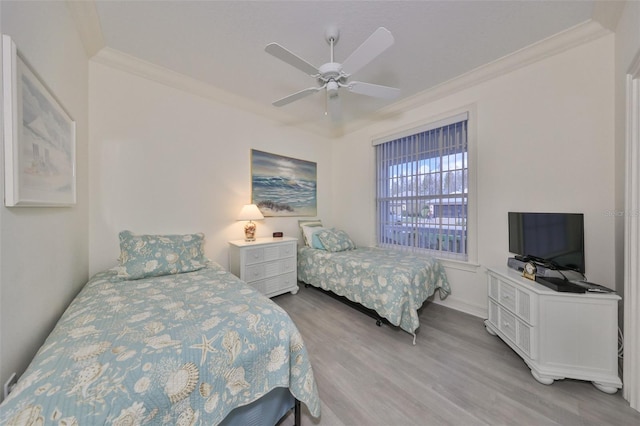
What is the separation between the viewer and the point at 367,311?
2424 millimetres

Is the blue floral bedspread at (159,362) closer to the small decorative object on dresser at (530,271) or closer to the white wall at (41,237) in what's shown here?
the white wall at (41,237)

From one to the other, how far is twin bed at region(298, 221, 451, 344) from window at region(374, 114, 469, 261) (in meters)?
0.41

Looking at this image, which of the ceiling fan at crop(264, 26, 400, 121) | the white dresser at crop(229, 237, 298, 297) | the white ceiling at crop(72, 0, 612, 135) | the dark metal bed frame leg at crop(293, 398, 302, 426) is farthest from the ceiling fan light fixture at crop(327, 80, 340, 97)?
the dark metal bed frame leg at crop(293, 398, 302, 426)

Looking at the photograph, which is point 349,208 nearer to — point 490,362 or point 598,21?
point 490,362

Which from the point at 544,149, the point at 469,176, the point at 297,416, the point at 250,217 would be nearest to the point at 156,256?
the point at 250,217

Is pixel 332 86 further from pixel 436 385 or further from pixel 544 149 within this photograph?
pixel 436 385

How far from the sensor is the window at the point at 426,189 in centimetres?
264

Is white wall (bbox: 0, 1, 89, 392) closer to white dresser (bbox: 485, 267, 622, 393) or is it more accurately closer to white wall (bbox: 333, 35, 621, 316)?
white dresser (bbox: 485, 267, 622, 393)

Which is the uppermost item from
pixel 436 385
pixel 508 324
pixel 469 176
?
pixel 469 176

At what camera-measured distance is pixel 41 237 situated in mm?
1137

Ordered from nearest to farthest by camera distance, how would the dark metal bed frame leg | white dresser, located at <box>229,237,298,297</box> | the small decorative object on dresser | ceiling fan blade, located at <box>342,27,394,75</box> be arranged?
1. the dark metal bed frame leg
2. ceiling fan blade, located at <box>342,27,394,75</box>
3. the small decorative object on dresser
4. white dresser, located at <box>229,237,298,297</box>

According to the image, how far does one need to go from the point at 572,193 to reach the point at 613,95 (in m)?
0.83

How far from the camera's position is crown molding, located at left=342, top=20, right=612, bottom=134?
5.83 feet

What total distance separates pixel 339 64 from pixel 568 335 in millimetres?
2589
